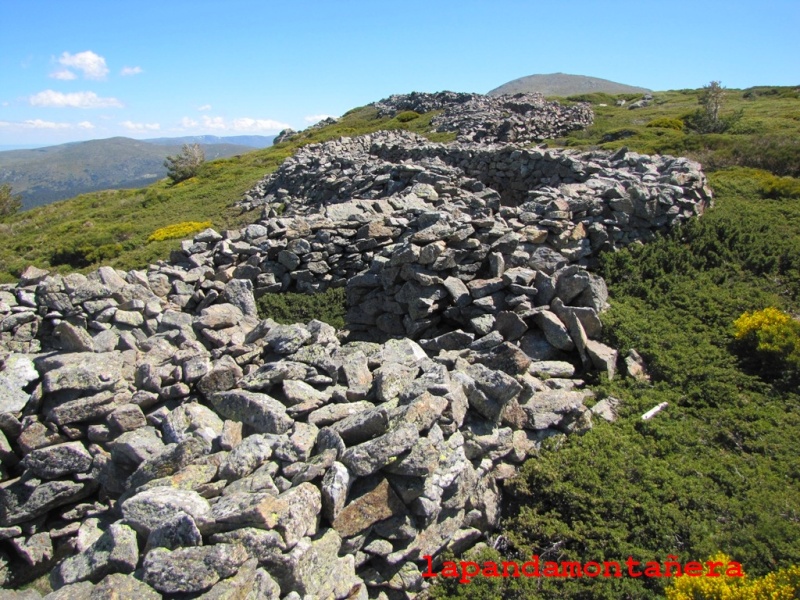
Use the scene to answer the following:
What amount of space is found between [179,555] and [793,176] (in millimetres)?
30013

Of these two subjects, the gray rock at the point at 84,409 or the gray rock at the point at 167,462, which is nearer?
the gray rock at the point at 167,462

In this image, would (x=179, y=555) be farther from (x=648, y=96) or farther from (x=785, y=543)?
(x=648, y=96)

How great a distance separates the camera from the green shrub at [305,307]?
14312 millimetres

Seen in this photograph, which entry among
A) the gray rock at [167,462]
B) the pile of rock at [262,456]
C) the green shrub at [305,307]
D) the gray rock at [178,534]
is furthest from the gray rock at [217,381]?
the green shrub at [305,307]

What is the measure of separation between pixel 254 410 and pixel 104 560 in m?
2.67

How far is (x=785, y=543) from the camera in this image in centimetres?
663

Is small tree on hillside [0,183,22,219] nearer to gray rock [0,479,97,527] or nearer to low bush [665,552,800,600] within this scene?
gray rock [0,479,97,527]

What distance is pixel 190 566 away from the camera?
5.10m

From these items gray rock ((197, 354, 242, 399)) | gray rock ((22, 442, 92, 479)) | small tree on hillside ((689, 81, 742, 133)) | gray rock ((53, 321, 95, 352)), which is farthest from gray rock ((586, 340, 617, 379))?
small tree on hillside ((689, 81, 742, 133))

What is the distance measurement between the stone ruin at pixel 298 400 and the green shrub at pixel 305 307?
0.50 m

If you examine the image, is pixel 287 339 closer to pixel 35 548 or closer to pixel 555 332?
pixel 35 548

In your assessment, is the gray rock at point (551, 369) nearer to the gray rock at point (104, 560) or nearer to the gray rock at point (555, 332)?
the gray rock at point (555, 332)

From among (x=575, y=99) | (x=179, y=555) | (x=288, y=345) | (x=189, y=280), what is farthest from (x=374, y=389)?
(x=575, y=99)

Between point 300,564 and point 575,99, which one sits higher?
point 575,99
